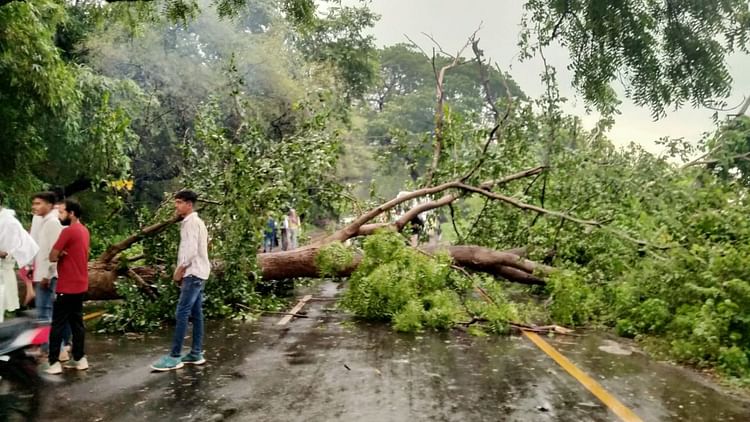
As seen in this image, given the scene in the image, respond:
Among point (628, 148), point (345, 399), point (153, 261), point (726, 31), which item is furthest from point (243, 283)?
point (726, 31)

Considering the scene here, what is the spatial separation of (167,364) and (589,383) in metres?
4.13

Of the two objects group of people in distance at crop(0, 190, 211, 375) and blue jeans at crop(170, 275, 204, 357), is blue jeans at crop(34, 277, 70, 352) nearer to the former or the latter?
group of people in distance at crop(0, 190, 211, 375)

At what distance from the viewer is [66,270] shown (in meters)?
7.09

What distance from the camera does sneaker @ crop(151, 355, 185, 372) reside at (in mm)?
7203

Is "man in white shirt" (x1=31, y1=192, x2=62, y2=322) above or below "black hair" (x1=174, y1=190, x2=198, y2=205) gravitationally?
below

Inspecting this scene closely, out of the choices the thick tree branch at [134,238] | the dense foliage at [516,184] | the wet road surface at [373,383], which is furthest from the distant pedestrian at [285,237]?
the wet road surface at [373,383]

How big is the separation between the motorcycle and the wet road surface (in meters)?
0.14

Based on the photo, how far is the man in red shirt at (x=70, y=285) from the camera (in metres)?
7.07

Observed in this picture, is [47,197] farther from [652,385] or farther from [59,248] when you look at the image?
[652,385]

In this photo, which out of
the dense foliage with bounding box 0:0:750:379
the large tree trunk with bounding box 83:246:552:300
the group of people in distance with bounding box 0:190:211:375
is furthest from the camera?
the large tree trunk with bounding box 83:246:552:300

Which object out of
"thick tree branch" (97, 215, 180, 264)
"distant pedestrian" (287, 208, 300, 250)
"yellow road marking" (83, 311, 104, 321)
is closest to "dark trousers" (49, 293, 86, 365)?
"thick tree branch" (97, 215, 180, 264)

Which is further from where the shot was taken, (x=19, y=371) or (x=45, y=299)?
(x=45, y=299)

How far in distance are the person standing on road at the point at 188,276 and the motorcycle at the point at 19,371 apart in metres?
1.16

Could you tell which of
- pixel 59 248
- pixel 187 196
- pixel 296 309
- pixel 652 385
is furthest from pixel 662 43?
pixel 296 309
